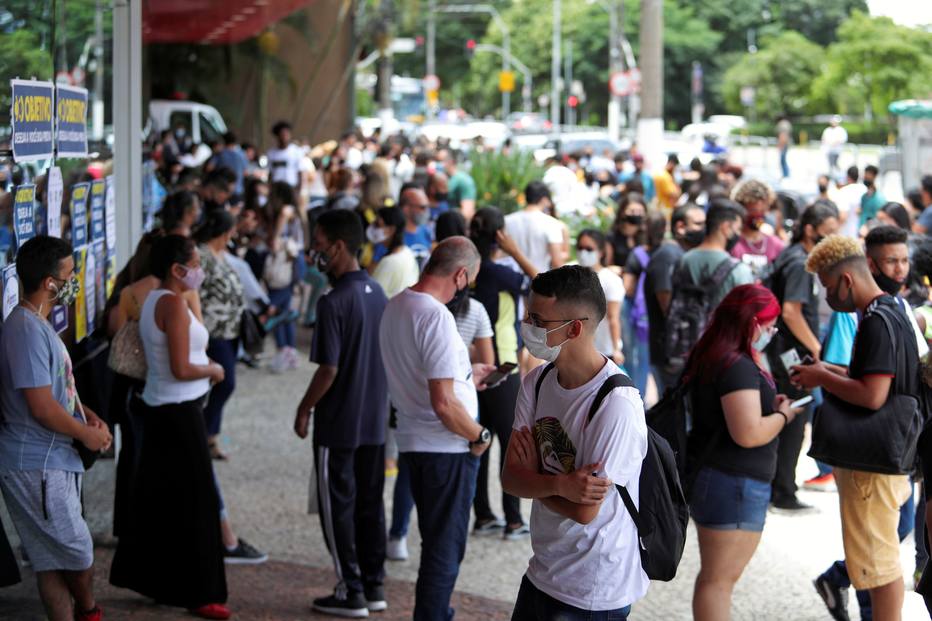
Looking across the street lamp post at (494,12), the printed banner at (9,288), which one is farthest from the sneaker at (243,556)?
the street lamp post at (494,12)

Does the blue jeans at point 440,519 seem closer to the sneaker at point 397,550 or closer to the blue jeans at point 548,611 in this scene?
the blue jeans at point 548,611

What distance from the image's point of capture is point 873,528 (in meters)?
5.57

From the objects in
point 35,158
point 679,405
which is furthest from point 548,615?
point 35,158

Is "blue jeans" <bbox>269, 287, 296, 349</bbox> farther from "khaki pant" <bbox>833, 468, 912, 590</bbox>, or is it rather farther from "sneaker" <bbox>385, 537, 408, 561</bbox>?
"khaki pant" <bbox>833, 468, 912, 590</bbox>

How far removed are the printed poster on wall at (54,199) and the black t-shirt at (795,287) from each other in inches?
177

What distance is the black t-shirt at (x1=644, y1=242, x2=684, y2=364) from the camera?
911 centimetres

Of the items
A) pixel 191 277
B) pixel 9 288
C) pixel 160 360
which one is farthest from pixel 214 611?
pixel 9 288

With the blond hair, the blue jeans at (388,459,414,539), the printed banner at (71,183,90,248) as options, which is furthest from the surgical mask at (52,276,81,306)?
the blond hair

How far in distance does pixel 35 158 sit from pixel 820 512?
217 inches

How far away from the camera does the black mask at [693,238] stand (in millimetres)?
8766

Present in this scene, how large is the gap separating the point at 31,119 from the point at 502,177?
38.1 feet

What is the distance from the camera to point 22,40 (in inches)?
238

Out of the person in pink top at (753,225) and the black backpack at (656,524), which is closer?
the black backpack at (656,524)

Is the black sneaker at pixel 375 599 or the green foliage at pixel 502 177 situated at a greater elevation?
the green foliage at pixel 502 177
